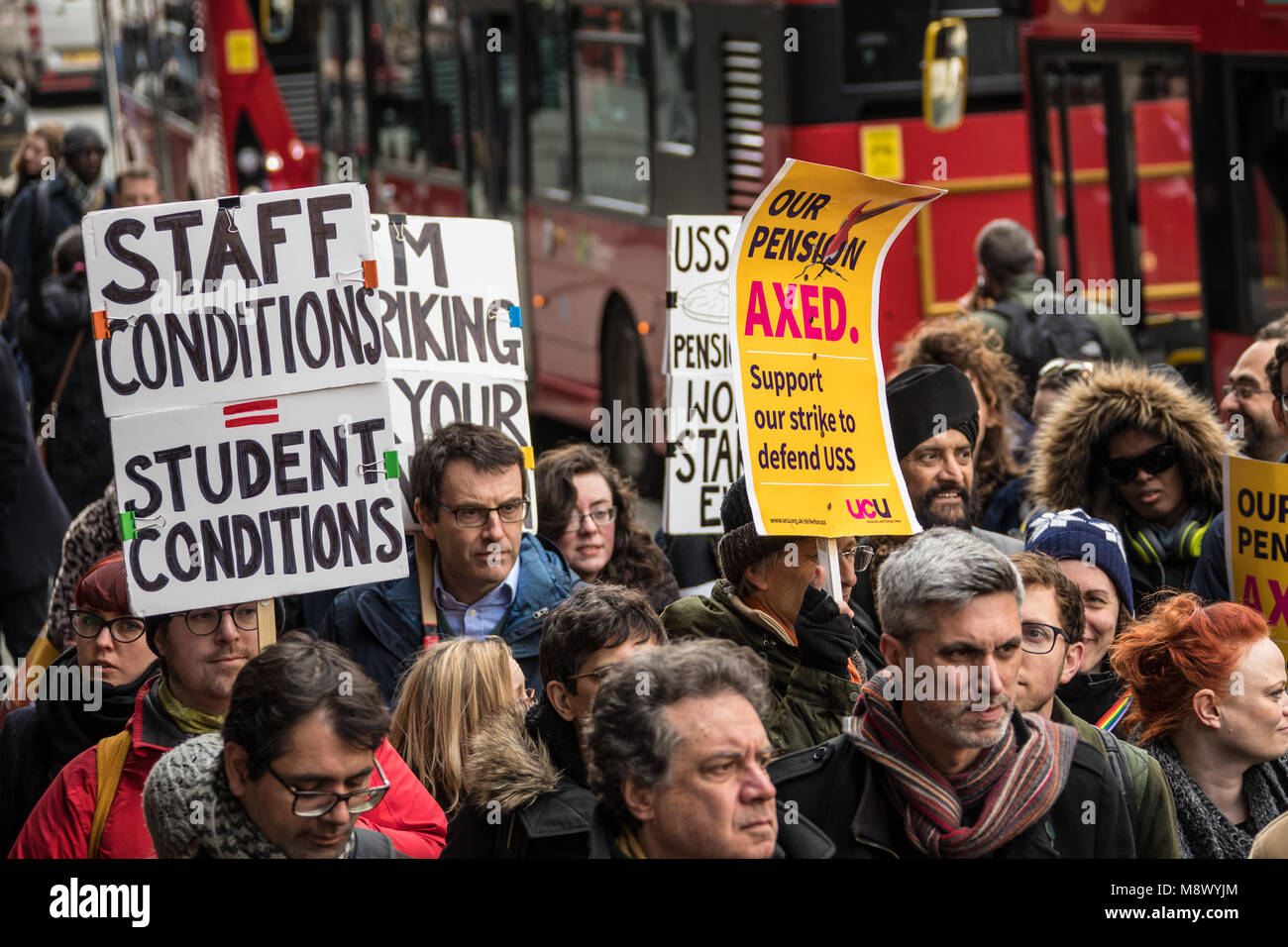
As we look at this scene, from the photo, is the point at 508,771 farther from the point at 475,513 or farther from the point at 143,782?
the point at 475,513

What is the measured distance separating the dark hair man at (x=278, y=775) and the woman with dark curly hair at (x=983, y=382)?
3.47 meters

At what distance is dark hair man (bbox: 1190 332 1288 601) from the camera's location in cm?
573

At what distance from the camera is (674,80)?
1279cm

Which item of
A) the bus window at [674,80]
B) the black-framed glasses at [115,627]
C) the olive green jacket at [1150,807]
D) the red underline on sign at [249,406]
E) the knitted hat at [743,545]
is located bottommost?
the olive green jacket at [1150,807]

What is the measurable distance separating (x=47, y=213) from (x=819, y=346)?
7.26 m

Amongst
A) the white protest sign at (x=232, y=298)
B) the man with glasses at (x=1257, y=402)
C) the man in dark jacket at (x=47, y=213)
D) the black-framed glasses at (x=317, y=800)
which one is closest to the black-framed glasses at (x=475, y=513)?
the white protest sign at (x=232, y=298)

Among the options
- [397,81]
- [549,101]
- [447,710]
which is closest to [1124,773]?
[447,710]

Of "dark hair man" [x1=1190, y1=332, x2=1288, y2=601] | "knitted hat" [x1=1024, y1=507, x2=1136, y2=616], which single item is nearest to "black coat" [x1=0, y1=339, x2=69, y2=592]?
"knitted hat" [x1=1024, y1=507, x2=1136, y2=616]

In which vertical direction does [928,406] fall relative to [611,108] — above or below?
below

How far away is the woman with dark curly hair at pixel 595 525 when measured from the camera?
6.40m

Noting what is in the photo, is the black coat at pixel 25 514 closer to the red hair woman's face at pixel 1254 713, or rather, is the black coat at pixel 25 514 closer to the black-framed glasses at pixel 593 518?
the black-framed glasses at pixel 593 518
